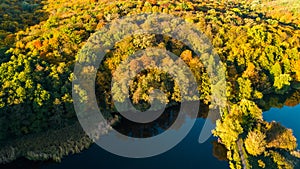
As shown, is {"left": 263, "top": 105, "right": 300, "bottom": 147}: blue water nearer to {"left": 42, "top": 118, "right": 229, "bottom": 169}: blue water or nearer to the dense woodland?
the dense woodland

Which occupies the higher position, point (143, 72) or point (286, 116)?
point (143, 72)

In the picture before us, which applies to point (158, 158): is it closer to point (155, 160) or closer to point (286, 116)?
point (155, 160)

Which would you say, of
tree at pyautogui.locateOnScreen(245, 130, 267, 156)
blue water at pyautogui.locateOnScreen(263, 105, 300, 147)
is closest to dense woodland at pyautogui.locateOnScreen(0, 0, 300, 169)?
tree at pyautogui.locateOnScreen(245, 130, 267, 156)

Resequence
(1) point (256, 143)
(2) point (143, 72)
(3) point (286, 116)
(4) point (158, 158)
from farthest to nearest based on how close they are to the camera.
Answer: (3) point (286, 116) < (2) point (143, 72) < (4) point (158, 158) < (1) point (256, 143)

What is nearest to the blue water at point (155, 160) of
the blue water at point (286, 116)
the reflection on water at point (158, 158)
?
the reflection on water at point (158, 158)

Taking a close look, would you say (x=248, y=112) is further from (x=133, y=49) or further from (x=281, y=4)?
(x=281, y=4)

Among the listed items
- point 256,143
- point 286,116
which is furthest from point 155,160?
point 286,116

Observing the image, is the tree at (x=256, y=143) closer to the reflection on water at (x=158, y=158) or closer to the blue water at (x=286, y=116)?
the reflection on water at (x=158, y=158)

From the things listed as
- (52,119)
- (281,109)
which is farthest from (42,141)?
(281,109)
